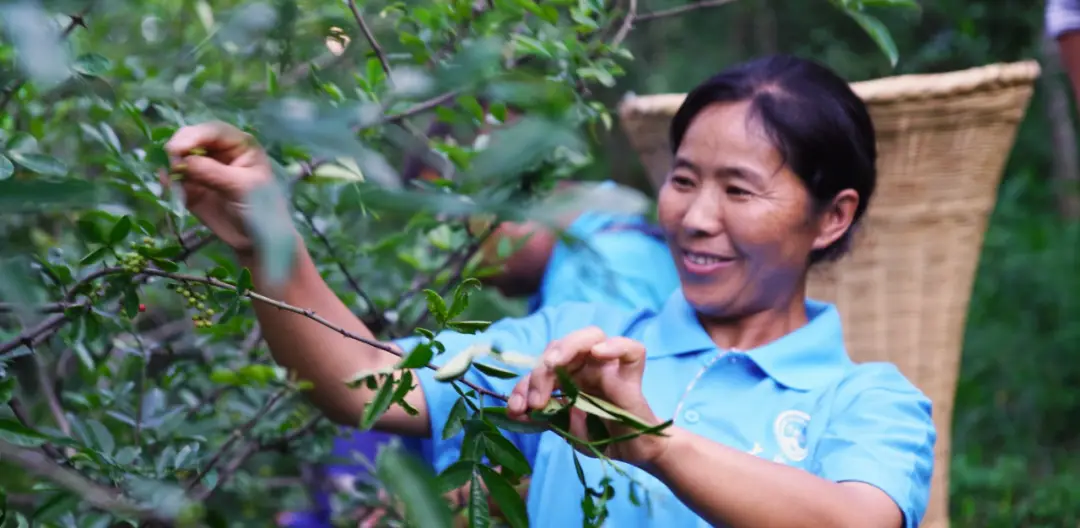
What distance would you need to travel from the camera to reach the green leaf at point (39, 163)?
0.96 metres

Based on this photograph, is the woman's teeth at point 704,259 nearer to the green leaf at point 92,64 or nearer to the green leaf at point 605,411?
the green leaf at point 605,411

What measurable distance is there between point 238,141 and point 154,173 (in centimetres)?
22

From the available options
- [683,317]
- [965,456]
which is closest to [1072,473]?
[965,456]

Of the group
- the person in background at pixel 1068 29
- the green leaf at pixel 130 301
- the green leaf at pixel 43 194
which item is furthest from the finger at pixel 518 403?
the person in background at pixel 1068 29

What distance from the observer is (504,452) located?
Result: 0.86 metres

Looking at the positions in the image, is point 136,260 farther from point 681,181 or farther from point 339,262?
point 681,181

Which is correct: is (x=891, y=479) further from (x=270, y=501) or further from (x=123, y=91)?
(x=270, y=501)

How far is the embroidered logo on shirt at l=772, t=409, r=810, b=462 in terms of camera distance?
49.0 inches

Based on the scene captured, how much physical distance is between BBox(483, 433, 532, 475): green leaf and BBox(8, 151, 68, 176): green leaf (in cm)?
44

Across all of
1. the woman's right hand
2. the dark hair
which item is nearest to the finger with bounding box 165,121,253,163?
the woman's right hand

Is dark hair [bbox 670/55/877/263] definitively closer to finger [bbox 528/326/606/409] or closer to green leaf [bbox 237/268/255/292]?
finger [bbox 528/326/606/409]

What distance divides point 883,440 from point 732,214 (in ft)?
0.97

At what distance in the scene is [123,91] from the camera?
0.75 m

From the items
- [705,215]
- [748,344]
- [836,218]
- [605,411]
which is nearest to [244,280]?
[605,411]
